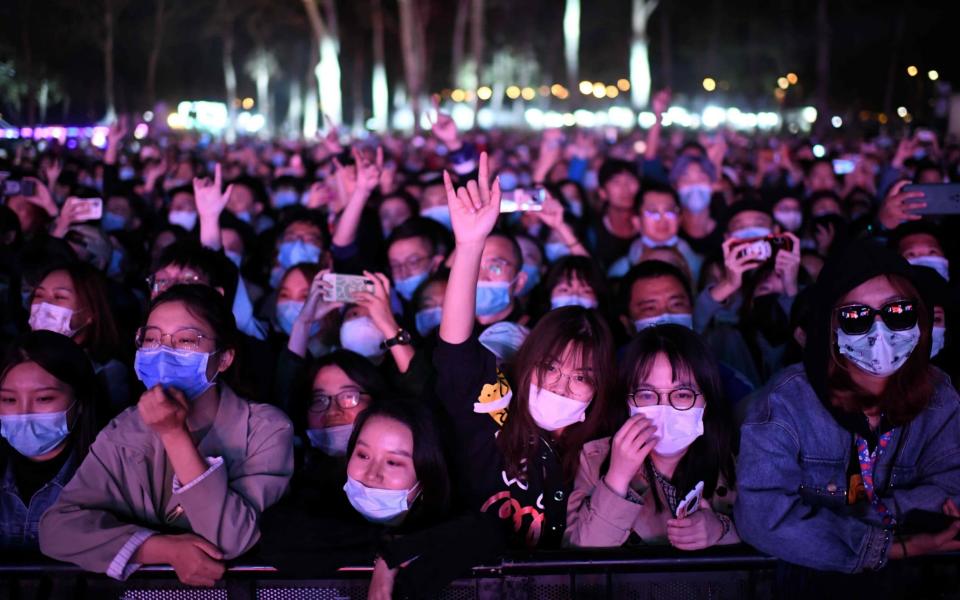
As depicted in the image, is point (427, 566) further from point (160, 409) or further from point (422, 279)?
point (422, 279)

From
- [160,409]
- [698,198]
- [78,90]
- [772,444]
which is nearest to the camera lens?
[160,409]

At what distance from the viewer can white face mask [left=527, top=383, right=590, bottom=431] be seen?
3.83m

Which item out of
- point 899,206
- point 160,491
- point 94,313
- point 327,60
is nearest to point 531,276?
point 899,206

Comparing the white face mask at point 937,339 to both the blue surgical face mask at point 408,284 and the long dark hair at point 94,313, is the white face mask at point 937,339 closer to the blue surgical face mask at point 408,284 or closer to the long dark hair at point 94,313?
the blue surgical face mask at point 408,284

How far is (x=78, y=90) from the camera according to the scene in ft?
173

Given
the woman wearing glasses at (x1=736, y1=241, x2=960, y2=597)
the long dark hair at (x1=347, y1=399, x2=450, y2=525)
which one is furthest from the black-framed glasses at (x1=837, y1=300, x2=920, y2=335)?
the long dark hair at (x1=347, y1=399, x2=450, y2=525)

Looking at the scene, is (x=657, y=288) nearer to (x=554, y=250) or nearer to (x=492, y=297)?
(x=492, y=297)

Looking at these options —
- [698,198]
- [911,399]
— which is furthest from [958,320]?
[698,198]

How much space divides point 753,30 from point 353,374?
56.9 meters

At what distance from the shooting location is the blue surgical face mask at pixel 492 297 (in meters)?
5.58

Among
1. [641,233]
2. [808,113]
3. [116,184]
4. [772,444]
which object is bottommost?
[772,444]

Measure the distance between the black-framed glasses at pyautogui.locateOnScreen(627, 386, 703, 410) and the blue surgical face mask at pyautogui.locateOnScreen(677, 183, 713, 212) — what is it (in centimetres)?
547

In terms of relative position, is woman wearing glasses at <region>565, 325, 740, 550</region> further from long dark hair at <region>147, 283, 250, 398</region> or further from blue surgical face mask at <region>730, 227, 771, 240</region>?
blue surgical face mask at <region>730, 227, 771, 240</region>

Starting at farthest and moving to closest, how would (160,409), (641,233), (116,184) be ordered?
(116,184) < (641,233) < (160,409)
